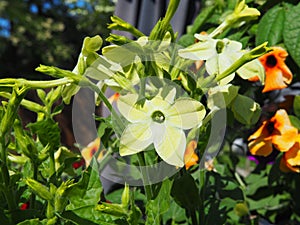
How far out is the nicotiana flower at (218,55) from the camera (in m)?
0.59

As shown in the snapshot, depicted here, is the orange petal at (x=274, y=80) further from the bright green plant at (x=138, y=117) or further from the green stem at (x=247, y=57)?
the green stem at (x=247, y=57)

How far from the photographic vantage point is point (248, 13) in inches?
27.3

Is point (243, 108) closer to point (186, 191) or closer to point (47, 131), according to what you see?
point (186, 191)

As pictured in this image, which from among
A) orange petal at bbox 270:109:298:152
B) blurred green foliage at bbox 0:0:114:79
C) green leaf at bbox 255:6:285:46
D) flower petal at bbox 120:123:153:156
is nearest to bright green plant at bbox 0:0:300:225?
flower petal at bbox 120:123:153:156

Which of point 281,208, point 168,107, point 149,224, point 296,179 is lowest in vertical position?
point 281,208

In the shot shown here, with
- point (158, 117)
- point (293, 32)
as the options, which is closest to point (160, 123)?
point (158, 117)

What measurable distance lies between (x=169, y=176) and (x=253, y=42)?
63cm

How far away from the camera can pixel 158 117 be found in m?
0.54

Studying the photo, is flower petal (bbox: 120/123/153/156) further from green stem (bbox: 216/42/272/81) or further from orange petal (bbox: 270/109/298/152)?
orange petal (bbox: 270/109/298/152)

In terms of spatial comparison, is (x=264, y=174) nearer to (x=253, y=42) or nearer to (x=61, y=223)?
(x=253, y=42)

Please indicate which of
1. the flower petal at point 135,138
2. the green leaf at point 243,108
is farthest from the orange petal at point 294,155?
the flower petal at point 135,138

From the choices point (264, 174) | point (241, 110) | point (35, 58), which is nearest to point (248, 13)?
point (241, 110)

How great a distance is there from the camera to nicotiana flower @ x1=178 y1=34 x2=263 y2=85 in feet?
1.93

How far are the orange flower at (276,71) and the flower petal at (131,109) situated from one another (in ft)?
1.50
